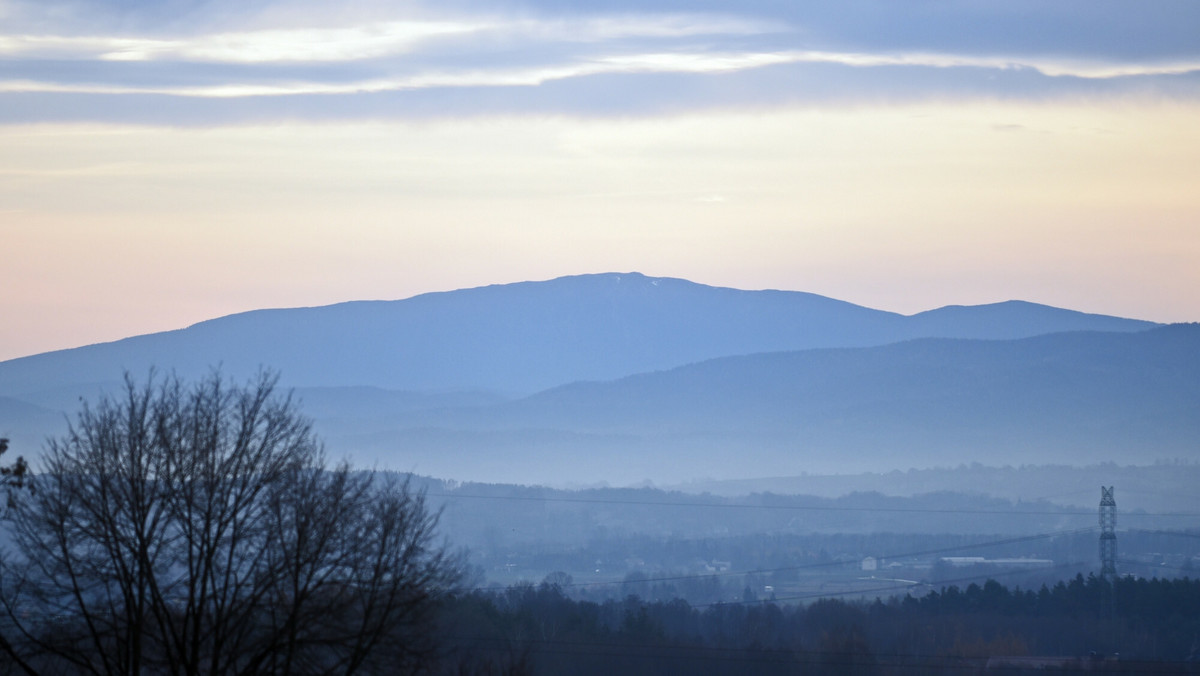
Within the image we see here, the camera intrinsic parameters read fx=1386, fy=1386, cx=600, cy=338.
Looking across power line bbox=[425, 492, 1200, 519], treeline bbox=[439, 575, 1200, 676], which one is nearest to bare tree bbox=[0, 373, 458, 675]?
treeline bbox=[439, 575, 1200, 676]

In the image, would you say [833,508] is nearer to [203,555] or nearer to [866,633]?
[866,633]

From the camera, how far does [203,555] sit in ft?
57.0

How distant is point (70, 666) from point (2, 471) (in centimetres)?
591

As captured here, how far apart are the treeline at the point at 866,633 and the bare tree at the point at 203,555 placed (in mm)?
13660

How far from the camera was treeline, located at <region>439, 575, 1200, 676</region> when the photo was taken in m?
41.5

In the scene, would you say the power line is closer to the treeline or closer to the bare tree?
the treeline

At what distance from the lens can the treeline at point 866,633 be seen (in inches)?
1635

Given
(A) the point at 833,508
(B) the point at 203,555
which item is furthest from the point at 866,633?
(A) the point at 833,508

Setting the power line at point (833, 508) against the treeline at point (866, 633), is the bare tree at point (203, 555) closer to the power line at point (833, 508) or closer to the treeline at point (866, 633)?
the treeline at point (866, 633)

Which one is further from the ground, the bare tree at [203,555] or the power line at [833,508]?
the power line at [833,508]

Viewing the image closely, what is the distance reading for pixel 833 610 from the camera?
204 ft

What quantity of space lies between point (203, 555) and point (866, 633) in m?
41.5

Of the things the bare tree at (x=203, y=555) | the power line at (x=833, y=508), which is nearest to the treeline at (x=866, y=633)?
the bare tree at (x=203, y=555)

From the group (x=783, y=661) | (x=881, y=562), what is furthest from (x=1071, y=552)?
(x=783, y=661)
